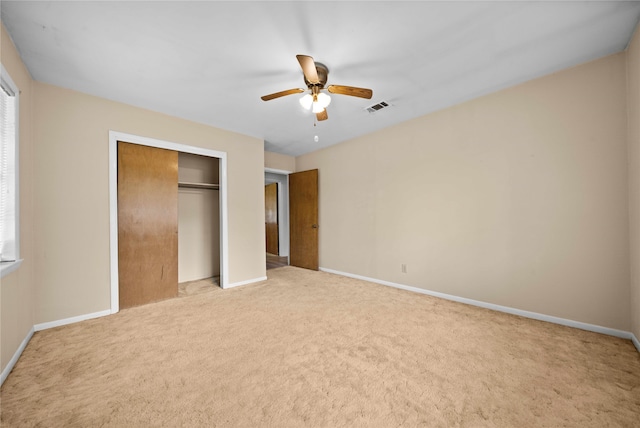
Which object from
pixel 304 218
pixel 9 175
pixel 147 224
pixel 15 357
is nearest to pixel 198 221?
pixel 147 224

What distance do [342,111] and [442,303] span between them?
2906 millimetres

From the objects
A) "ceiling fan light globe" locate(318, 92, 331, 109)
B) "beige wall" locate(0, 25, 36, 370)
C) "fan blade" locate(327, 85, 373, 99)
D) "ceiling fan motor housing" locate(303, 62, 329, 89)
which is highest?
"ceiling fan motor housing" locate(303, 62, 329, 89)

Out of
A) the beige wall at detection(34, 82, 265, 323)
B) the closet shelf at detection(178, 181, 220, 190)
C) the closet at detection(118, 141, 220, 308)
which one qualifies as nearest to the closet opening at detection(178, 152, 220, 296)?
the closet shelf at detection(178, 181, 220, 190)

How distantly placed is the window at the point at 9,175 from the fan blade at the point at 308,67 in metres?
2.32

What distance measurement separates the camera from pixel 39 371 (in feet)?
6.07

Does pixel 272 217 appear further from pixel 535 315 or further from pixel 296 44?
pixel 535 315

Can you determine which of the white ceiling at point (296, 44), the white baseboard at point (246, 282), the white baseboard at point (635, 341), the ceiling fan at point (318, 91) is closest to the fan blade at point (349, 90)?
the ceiling fan at point (318, 91)

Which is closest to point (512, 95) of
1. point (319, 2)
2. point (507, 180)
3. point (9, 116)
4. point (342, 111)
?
point (507, 180)

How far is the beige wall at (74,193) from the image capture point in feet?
8.43

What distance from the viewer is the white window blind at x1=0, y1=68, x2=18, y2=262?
197 centimetres

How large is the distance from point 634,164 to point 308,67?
291cm

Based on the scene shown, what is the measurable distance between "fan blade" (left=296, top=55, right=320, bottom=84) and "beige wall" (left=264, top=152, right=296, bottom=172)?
3.35m

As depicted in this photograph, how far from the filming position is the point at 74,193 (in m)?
2.74

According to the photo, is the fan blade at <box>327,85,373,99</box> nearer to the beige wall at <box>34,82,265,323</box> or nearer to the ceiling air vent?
the ceiling air vent
